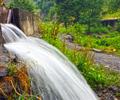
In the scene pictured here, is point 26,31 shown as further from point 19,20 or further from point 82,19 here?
point 82,19

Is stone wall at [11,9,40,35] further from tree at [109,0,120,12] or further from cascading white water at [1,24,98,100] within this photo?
tree at [109,0,120,12]

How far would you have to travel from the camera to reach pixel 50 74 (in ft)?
22.0

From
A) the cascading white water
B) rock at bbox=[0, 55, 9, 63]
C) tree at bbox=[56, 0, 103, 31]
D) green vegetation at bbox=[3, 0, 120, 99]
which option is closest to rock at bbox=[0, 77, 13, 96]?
green vegetation at bbox=[3, 0, 120, 99]

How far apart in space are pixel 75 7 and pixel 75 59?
25468mm

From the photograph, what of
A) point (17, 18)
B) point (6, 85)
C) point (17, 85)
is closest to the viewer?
point (6, 85)

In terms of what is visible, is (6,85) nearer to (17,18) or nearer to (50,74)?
(50,74)

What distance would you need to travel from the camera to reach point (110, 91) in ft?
28.8

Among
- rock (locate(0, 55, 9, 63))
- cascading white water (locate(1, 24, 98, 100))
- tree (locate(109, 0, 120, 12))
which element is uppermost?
rock (locate(0, 55, 9, 63))

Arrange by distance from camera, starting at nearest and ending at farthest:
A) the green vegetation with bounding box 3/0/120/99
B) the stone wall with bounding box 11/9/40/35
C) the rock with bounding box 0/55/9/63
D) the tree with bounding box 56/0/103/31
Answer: the rock with bounding box 0/55/9/63
the green vegetation with bounding box 3/0/120/99
the stone wall with bounding box 11/9/40/35
the tree with bounding box 56/0/103/31

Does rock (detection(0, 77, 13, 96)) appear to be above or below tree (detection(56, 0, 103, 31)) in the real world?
above

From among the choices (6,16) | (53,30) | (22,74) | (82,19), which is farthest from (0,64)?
(82,19)

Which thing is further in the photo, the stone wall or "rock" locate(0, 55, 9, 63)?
the stone wall

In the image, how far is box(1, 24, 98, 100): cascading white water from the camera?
20.4ft

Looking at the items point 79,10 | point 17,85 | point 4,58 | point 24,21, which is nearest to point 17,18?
point 24,21
